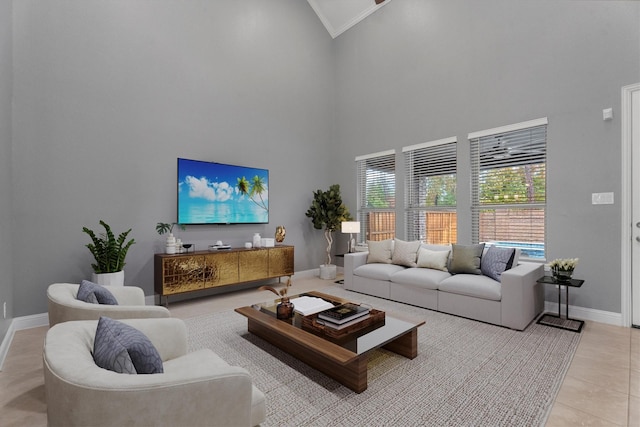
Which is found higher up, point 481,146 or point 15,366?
point 481,146

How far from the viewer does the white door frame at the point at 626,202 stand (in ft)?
10.8

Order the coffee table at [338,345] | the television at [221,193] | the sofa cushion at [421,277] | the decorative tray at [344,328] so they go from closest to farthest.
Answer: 1. the coffee table at [338,345]
2. the decorative tray at [344,328]
3. the sofa cushion at [421,277]
4. the television at [221,193]

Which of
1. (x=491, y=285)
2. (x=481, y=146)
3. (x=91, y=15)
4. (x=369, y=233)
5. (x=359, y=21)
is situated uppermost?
(x=359, y=21)

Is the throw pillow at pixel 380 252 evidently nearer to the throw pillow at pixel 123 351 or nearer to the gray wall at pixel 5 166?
the throw pillow at pixel 123 351

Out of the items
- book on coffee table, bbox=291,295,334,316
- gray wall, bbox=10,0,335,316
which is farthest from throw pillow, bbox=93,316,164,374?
gray wall, bbox=10,0,335,316

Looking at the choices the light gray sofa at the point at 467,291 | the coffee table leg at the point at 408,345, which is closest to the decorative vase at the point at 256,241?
the light gray sofa at the point at 467,291

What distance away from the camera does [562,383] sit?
2.20 metres

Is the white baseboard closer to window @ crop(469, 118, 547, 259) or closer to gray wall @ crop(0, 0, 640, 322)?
gray wall @ crop(0, 0, 640, 322)

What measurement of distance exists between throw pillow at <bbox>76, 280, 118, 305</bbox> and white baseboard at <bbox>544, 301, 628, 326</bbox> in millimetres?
4627

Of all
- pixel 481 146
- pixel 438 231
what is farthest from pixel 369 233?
pixel 481 146

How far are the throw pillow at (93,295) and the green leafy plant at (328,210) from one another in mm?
3939

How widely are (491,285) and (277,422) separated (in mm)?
2698

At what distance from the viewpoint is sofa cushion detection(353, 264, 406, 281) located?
14.3 ft

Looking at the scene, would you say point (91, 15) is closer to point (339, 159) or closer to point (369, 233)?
point (339, 159)
